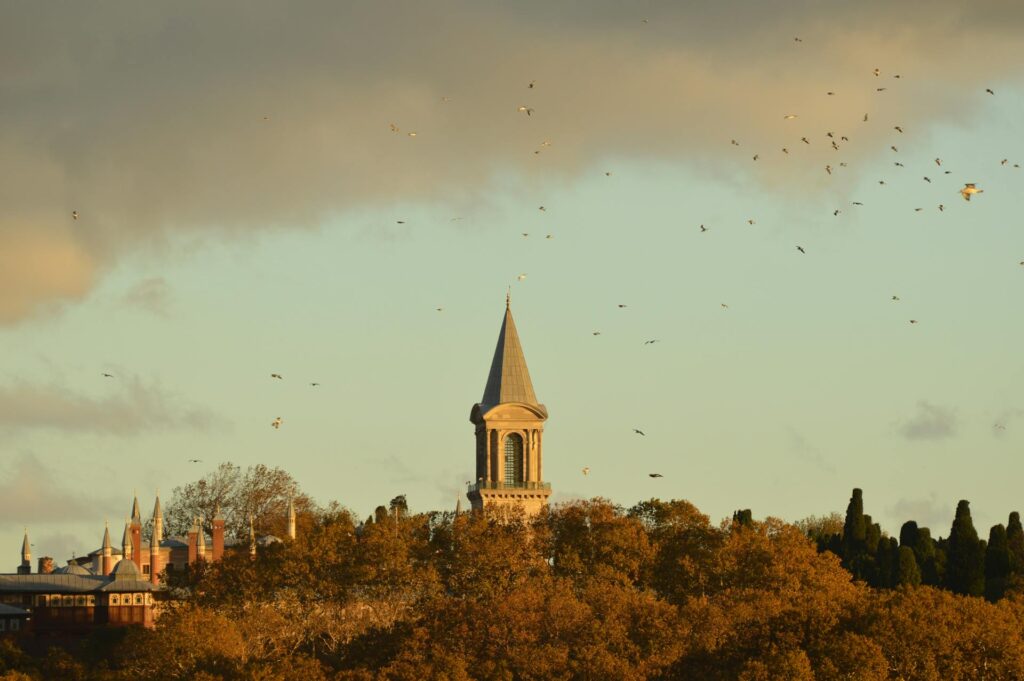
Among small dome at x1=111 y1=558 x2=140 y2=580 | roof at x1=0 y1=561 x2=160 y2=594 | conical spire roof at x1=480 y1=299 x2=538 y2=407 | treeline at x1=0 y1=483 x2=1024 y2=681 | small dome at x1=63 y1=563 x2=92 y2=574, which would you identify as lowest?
→ treeline at x1=0 y1=483 x2=1024 y2=681

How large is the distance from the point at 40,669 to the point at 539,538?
97.4 ft

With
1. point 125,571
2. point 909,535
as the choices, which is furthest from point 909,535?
point 125,571

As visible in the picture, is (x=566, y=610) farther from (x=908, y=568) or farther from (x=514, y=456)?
(x=514, y=456)

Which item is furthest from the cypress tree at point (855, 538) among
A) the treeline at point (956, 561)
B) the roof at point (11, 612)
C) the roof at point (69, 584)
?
the roof at point (11, 612)

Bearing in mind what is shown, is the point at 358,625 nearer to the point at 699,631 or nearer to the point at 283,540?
the point at 283,540

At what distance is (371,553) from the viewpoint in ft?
437

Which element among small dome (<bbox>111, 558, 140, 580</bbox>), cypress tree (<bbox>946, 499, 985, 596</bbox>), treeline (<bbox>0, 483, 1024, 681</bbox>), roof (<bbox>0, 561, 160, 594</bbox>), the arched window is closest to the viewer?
treeline (<bbox>0, 483, 1024, 681</bbox>)

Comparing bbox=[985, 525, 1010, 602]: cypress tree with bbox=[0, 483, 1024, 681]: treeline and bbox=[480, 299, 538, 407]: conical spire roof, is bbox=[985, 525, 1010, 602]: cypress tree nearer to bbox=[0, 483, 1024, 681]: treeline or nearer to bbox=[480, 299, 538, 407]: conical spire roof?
bbox=[0, 483, 1024, 681]: treeline

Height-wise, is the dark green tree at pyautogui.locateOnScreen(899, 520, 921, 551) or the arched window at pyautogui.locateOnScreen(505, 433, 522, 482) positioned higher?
the arched window at pyautogui.locateOnScreen(505, 433, 522, 482)

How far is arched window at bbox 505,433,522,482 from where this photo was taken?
170875 mm

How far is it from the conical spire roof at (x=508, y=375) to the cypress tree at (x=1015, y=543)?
1657 inches

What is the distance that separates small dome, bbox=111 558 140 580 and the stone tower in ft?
78.9

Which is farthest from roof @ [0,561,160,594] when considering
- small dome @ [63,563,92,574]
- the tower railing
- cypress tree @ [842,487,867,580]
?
cypress tree @ [842,487,867,580]

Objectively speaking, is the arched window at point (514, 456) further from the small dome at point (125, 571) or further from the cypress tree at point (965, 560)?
the cypress tree at point (965, 560)
